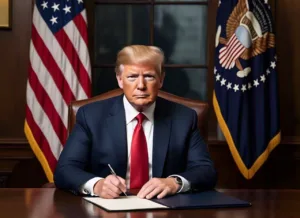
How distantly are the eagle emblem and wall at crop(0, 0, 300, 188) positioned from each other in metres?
0.36

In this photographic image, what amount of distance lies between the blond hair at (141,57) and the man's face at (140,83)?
19mm

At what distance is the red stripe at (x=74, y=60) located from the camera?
15.0 feet

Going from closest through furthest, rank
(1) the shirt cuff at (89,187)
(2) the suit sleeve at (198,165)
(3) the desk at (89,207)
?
1. (3) the desk at (89,207)
2. (1) the shirt cuff at (89,187)
3. (2) the suit sleeve at (198,165)

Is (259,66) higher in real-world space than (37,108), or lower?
higher

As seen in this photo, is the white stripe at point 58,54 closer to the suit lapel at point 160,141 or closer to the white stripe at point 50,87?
the white stripe at point 50,87

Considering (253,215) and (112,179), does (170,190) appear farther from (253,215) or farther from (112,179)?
(253,215)

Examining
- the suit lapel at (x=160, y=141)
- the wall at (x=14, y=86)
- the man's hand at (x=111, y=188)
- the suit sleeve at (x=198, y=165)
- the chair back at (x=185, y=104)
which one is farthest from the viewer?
the wall at (x=14, y=86)

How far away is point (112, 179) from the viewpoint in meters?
2.35

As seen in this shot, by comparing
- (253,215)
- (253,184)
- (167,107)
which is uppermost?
(167,107)

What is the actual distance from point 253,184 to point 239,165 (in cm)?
33

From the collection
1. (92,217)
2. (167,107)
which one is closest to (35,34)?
(167,107)

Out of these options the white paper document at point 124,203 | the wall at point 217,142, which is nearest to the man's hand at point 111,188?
the white paper document at point 124,203

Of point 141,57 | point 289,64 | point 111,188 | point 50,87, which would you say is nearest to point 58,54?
point 50,87

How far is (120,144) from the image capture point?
2.79 meters
